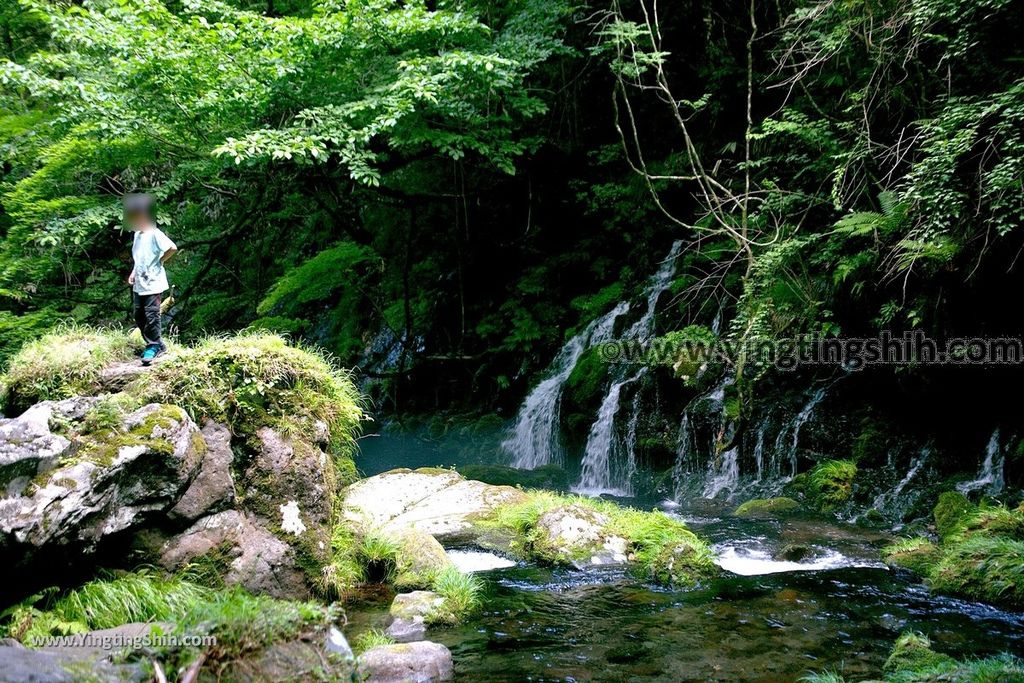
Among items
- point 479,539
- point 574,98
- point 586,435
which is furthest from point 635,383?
point 574,98

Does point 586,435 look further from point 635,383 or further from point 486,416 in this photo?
point 486,416

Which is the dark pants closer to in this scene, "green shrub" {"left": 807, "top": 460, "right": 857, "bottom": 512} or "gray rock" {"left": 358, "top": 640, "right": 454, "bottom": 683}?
"gray rock" {"left": 358, "top": 640, "right": 454, "bottom": 683}

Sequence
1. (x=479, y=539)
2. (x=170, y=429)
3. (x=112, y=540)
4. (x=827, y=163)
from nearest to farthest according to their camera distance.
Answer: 1. (x=112, y=540)
2. (x=170, y=429)
3. (x=479, y=539)
4. (x=827, y=163)

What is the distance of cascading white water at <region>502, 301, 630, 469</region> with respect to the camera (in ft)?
43.5

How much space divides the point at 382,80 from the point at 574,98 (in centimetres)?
506

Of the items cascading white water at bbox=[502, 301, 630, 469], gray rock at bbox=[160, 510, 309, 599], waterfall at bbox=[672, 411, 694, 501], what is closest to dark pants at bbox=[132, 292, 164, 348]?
gray rock at bbox=[160, 510, 309, 599]

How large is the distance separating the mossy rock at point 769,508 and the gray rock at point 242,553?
5.99m

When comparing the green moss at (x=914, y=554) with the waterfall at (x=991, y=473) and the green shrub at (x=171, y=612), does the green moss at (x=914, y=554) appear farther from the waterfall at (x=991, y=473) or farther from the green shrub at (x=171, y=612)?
the green shrub at (x=171, y=612)

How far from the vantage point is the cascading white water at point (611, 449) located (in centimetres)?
1160

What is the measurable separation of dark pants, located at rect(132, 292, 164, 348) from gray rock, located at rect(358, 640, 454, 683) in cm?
347

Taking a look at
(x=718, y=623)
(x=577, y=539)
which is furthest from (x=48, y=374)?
(x=718, y=623)

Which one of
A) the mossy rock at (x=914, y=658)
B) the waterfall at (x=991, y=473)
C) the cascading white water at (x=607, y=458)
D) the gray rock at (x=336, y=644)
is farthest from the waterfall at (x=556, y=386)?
the gray rock at (x=336, y=644)

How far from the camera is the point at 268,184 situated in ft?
45.9

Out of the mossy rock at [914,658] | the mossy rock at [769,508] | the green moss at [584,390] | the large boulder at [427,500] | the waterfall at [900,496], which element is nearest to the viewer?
the mossy rock at [914,658]
